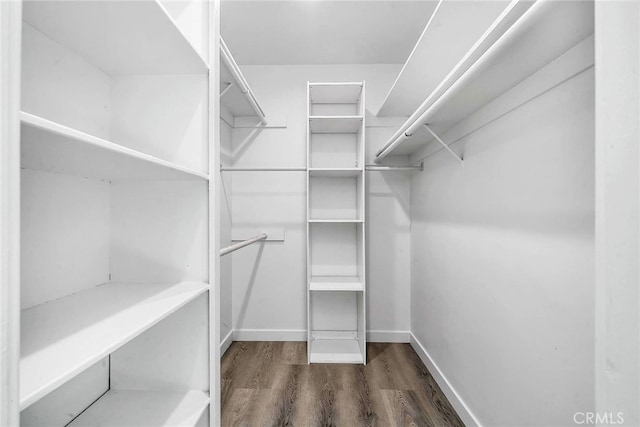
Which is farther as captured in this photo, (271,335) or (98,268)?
(271,335)

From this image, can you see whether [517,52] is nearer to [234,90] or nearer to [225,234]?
[234,90]

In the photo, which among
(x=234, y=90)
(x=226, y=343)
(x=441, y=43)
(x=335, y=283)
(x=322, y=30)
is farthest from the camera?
(x=226, y=343)

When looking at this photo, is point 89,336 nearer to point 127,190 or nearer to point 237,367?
point 127,190

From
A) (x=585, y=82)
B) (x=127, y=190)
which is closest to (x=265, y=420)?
(x=127, y=190)

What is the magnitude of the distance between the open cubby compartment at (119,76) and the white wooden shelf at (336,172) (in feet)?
3.49

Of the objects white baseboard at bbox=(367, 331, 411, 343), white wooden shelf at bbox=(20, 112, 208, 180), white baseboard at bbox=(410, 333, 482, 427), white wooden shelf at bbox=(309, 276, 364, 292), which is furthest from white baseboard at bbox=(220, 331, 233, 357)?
white wooden shelf at bbox=(20, 112, 208, 180)

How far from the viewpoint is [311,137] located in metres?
2.31

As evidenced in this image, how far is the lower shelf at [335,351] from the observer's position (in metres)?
1.96

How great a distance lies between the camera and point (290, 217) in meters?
2.31

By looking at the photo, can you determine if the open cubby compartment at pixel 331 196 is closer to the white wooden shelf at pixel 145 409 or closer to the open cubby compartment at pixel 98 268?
the open cubby compartment at pixel 98 268

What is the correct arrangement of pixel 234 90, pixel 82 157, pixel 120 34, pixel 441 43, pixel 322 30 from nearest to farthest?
pixel 82 157, pixel 120 34, pixel 441 43, pixel 234 90, pixel 322 30

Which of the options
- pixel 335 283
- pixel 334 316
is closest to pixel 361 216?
pixel 335 283

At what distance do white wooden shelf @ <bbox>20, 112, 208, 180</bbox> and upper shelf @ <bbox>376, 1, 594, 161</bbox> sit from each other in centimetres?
88

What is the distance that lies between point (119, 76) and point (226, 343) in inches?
73.9
